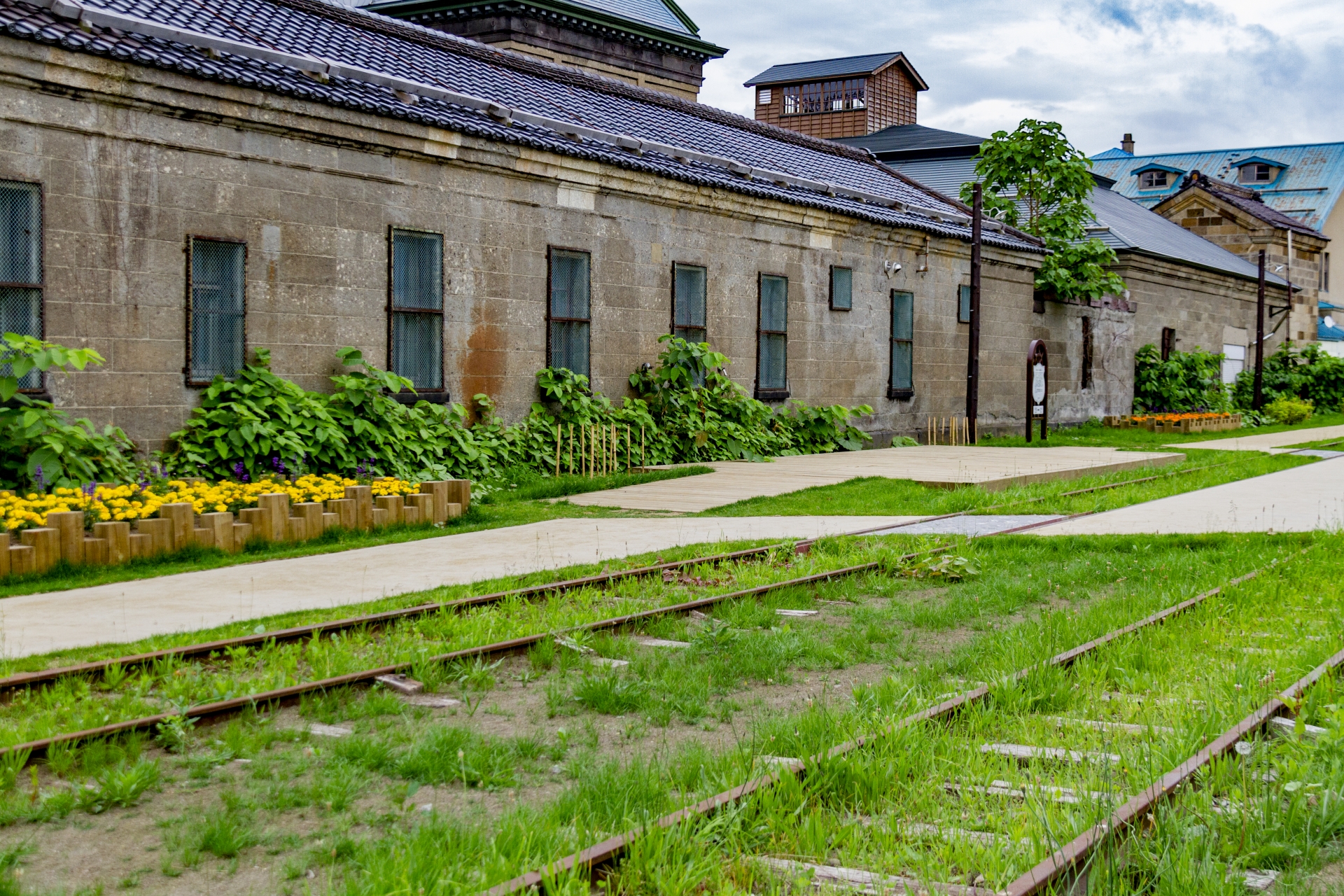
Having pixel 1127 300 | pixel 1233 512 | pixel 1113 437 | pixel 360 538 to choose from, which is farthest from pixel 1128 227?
pixel 360 538

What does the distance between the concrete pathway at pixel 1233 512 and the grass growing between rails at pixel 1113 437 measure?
27.7 ft

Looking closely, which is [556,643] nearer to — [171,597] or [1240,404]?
[171,597]

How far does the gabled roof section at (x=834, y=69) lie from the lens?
51500 millimetres

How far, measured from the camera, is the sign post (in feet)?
87.7

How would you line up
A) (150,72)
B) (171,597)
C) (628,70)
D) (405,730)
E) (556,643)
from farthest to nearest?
(628,70)
(150,72)
(171,597)
(556,643)
(405,730)

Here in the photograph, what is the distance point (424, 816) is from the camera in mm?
4383

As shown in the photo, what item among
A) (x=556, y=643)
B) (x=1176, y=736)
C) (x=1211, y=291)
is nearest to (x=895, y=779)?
(x=1176, y=736)

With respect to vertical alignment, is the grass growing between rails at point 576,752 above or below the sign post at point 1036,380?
below

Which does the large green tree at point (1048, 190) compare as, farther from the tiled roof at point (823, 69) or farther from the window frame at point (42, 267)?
the window frame at point (42, 267)

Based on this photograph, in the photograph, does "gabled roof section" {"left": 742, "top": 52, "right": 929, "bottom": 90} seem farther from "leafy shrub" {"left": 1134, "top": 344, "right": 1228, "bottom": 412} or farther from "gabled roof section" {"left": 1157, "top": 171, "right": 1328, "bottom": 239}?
"leafy shrub" {"left": 1134, "top": 344, "right": 1228, "bottom": 412}

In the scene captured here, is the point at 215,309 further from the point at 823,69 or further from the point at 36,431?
the point at 823,69

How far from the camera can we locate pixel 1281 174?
60000 millimetres

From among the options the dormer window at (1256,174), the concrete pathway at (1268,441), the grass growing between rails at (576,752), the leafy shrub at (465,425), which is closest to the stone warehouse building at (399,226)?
the leafy shrub at (465,425)

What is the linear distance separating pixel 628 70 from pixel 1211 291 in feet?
63.0
